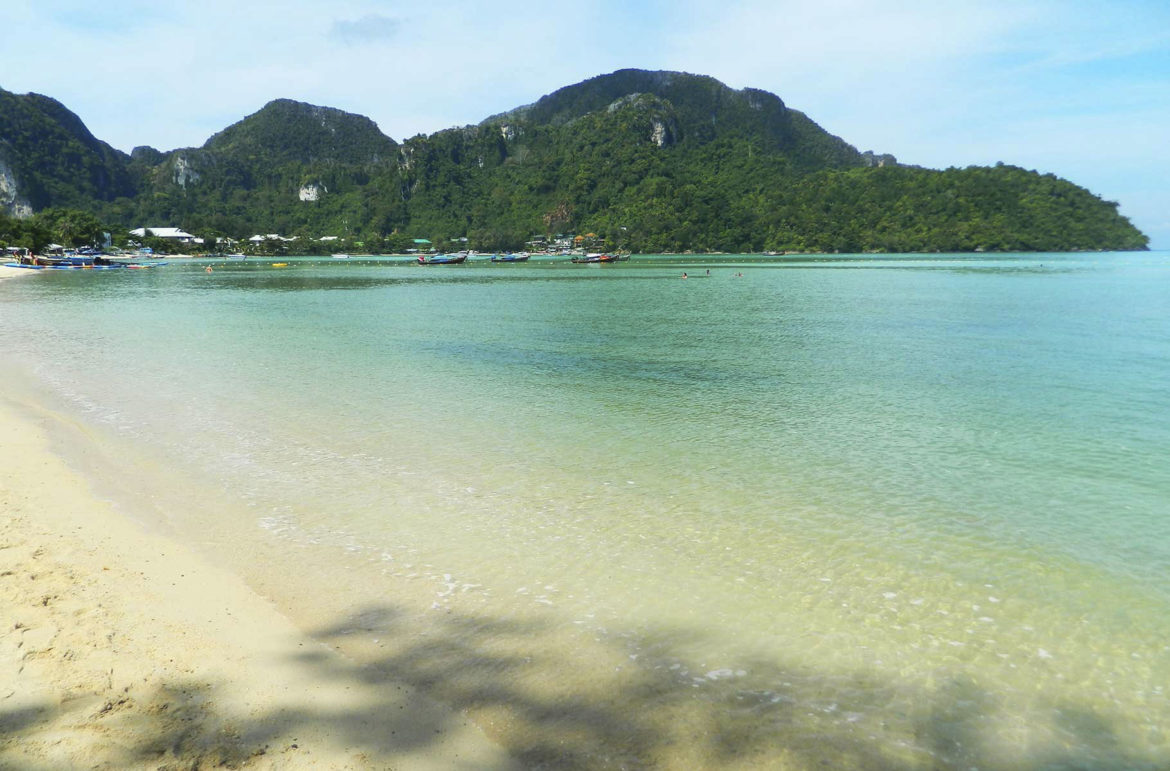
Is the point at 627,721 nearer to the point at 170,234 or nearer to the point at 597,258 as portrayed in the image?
the point at 597,258

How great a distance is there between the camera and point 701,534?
639cm

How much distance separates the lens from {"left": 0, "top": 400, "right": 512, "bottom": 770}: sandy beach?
3.31 meters

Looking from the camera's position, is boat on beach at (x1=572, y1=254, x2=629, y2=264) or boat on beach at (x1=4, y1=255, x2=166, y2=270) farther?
boat on beach at (x1=572, y1=254, x2=629, y2=264)

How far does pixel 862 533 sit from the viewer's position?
252 inches

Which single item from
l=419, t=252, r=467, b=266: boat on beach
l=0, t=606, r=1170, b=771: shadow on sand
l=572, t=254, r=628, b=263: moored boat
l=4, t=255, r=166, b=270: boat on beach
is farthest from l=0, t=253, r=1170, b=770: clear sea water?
l=419, t=252, r=467, b=266: boat on beach

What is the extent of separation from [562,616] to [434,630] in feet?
2.99

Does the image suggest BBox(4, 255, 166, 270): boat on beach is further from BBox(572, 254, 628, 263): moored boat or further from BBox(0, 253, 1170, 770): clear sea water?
BBox(0, 253, 1170, 770): clear sea water

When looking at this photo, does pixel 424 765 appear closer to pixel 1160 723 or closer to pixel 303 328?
pixel 1160 723

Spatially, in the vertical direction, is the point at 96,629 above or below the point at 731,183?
below

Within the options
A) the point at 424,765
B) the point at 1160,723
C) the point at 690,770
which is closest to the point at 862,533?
the point at 1160,723

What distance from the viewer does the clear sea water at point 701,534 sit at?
3.86m

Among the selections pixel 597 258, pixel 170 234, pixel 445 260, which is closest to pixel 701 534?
pixel 597 258

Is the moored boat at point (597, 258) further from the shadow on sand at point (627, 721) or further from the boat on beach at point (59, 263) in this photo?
the shadow on sand at point (627, 721)

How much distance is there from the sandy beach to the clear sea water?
259mm
